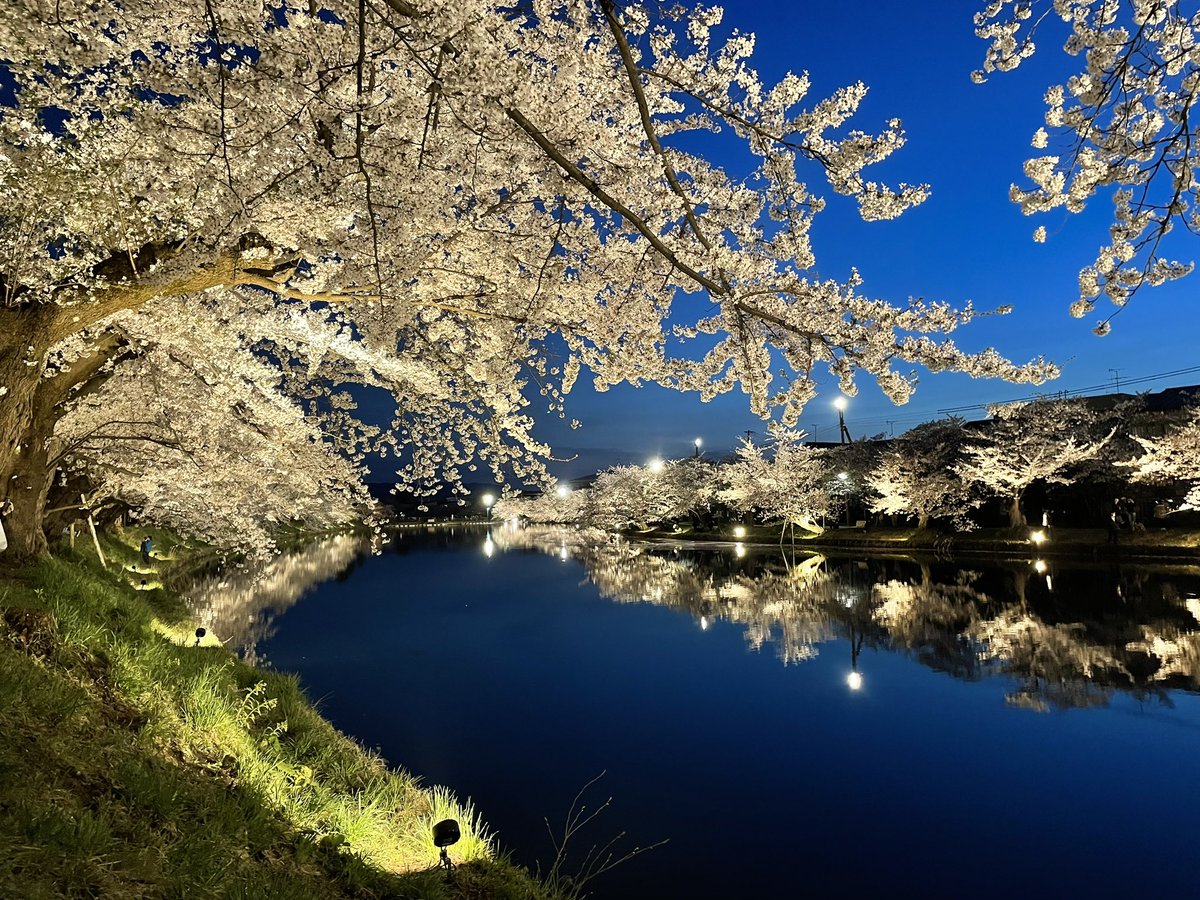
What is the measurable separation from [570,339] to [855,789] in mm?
7814

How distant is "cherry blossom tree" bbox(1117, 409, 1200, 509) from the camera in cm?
2680

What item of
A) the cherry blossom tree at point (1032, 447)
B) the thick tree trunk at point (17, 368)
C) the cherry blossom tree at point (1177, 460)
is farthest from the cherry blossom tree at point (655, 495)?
the thick tree trunk at point (17, 368)

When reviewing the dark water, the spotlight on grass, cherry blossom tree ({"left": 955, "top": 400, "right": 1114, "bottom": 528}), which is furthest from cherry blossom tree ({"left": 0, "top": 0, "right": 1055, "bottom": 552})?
cherry blossom tree ({"left": 955, "top": 400, "right": 1114, "bottom": 528})

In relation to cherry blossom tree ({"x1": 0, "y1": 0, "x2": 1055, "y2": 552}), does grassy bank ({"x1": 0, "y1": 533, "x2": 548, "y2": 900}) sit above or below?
below

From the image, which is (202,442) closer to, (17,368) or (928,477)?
(17,368)

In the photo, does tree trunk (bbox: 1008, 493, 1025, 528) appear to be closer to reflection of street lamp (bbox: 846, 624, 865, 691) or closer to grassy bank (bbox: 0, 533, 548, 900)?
reflection of street lamp (bbox: 846, 624, 865, 691)

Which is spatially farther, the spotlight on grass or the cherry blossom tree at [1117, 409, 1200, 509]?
the cherry blossom tree at [1117, 409, 1200, 509]

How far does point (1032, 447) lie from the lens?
33.3m

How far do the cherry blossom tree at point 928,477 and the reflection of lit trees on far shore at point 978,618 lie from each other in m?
8.75

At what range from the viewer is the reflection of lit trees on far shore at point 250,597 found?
691 inches

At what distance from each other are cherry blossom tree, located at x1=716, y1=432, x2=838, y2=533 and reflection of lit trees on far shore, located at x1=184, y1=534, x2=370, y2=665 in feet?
107

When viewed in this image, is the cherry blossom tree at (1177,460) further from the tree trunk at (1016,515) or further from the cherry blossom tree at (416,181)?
the cherry blossom tree at (416,181)

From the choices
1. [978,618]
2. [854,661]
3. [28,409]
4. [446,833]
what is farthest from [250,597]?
[978,618]

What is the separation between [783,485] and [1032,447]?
17170 mm
